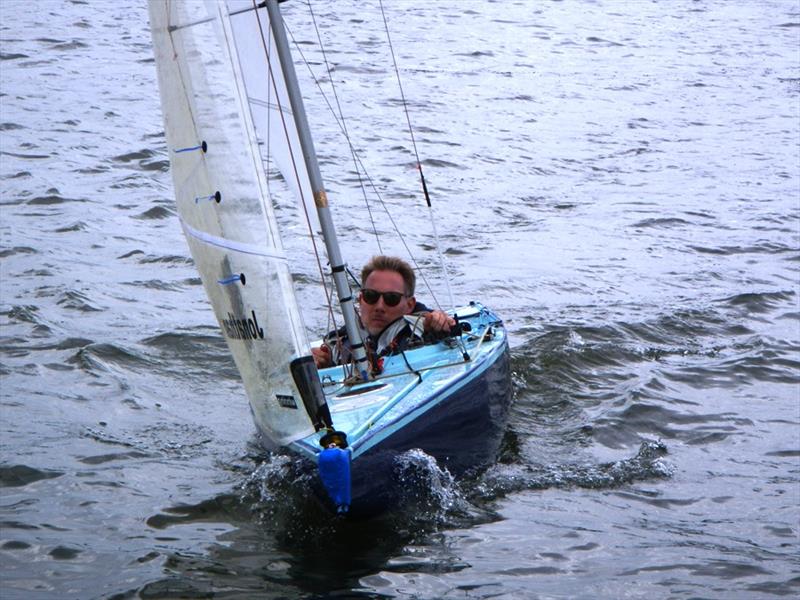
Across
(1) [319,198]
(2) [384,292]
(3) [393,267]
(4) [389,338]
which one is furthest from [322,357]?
(1) [319,198]

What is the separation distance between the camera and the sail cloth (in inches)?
231

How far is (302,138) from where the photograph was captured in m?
6.68

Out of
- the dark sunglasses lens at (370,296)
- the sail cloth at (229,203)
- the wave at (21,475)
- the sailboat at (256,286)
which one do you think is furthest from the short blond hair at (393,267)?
the wave at (21,475)

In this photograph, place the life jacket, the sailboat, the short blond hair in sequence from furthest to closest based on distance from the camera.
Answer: the short blond hair < the life jacket < the sailboat

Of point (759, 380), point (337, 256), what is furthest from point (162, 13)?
point (759, 380)

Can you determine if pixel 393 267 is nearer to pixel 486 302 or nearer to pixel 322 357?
pixel 322 357

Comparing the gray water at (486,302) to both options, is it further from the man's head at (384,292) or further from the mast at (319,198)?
the man's head at (384,292)

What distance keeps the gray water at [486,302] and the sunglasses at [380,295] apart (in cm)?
111

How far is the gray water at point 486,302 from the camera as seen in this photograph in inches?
231

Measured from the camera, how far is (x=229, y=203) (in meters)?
5.87

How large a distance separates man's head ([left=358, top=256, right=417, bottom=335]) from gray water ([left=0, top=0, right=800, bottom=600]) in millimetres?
1047

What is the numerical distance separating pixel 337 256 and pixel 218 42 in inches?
50.5

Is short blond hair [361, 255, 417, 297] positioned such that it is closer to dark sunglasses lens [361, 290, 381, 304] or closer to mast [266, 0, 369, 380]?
dark sunglasses lens [361, 290, 381, 304]

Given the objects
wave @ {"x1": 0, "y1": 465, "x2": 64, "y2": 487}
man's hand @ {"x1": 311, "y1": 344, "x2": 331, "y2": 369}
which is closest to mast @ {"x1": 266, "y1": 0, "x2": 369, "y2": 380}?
man's hand @ {"x1": 311, "y1": 344, "x2": 331, "y2": 369}
